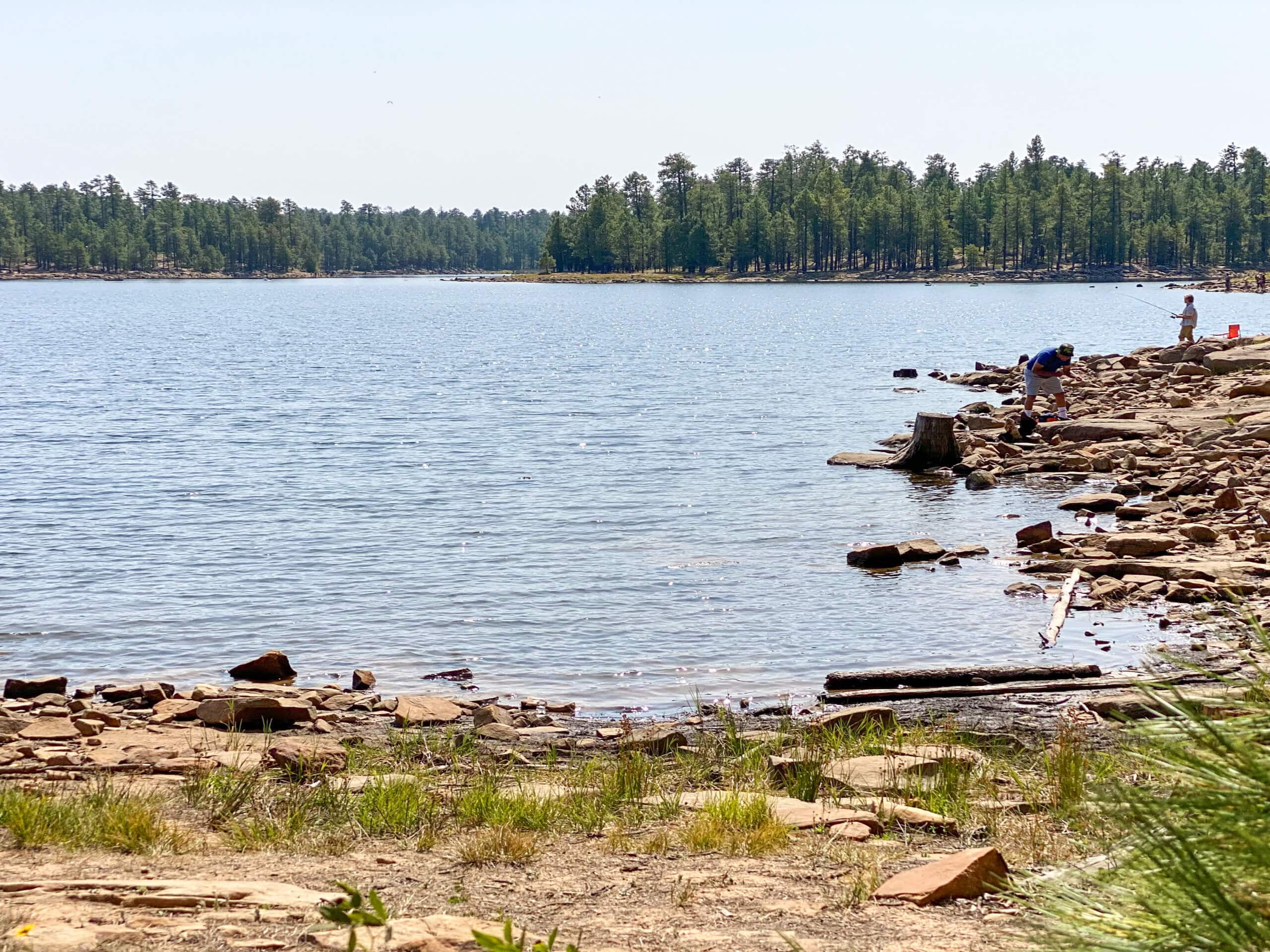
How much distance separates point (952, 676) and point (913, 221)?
16514cm

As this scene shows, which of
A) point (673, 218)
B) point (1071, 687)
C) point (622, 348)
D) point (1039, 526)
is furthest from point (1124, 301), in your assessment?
point (1071, 687)

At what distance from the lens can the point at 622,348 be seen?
7081 centimetres

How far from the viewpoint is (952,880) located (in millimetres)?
5527

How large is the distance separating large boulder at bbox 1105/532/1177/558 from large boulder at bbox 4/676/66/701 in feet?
41.1

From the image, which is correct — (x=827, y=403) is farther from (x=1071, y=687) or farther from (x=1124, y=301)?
(x=1124, y=301)

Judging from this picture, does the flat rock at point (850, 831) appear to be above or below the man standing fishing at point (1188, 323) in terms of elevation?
below

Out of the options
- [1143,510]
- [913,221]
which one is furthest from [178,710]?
[913,221]

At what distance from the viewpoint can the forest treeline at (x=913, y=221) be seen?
164 meters

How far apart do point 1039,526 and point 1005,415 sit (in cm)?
1469

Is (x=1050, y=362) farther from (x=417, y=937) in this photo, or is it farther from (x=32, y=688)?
(x=417, y=937)

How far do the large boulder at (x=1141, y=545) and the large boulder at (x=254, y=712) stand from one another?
1062 cm

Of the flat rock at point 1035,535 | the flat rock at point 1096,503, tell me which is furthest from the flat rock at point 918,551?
the flat rock at point 1096,503

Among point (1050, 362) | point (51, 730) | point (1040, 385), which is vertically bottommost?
point (51, 730)

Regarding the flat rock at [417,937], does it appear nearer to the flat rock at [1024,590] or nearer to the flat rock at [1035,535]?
the flat rock at [1024,590]
